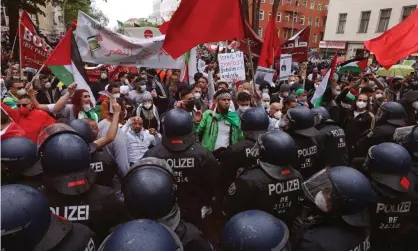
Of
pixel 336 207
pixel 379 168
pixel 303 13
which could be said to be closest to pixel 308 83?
pixel 379 168

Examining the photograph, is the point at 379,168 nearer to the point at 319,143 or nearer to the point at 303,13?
the point at 319,143

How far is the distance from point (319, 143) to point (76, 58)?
4.14 m

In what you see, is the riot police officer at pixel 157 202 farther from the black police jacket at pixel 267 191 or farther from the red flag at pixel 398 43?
the red flag at pixel 398 43

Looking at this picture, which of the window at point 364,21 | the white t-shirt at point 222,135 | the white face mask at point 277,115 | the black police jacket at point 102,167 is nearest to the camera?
the black police jacket at point 102,167

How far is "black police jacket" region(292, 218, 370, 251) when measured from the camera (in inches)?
82.8

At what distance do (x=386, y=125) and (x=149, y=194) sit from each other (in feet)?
14.2

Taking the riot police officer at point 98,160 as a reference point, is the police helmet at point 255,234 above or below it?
above

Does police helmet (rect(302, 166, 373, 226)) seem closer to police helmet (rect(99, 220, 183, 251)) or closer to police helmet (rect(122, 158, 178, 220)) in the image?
police helmet (rect(122, 158, 178, 220))

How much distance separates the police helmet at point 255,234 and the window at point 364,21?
126ft

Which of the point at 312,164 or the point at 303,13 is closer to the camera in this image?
the point at 312,164

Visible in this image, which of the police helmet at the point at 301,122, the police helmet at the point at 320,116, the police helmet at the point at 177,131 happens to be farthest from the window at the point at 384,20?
the police helmet at the point at 177,131

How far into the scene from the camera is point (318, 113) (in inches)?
188

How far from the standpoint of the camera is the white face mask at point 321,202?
7.35ft

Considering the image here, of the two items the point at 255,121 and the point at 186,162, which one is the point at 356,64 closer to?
the point at 255,121
